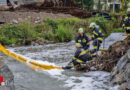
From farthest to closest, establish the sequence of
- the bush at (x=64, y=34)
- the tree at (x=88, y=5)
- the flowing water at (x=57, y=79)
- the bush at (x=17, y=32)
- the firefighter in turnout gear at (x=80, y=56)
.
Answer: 1. the tree at (x=88, y=5)
2. the bush at (x=64, y=34)
3. the bush at (x=17, y=32)
4. the firefighter in turnout gear at (x=80, y=56)
5. the flowing water at (x=57, y=79)

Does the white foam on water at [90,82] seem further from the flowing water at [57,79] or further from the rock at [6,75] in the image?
the rock at [6,75]

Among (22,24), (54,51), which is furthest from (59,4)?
(54,51)

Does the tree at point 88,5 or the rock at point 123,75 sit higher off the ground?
the tree at point 88,5

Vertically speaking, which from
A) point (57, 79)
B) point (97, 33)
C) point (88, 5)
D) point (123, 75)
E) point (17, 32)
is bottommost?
point (57, 79)

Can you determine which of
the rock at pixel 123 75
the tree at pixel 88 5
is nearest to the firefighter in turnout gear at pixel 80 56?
the rock at pixel 123 75

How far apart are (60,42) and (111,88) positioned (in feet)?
37.4

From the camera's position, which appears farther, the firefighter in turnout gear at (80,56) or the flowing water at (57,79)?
the firefighter in turnout gear at (80,56)

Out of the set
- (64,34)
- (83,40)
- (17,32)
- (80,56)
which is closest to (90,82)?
(80,56)

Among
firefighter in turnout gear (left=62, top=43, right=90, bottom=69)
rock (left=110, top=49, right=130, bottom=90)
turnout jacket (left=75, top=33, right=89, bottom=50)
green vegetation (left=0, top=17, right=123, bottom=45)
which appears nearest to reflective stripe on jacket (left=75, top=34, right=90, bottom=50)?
turnout jacket (left=75, top=33, right=89, bottom=50)

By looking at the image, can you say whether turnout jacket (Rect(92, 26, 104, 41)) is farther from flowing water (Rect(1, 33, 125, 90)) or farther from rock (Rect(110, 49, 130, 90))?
rock (Rect(110, 49, 130, 90))

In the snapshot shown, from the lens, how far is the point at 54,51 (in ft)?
47.0

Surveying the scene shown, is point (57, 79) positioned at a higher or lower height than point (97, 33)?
lower

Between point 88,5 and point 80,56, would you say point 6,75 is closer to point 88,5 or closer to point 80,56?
point 80,56

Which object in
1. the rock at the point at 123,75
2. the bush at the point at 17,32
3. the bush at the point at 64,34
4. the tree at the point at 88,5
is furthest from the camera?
the tree at the point at 88,5
